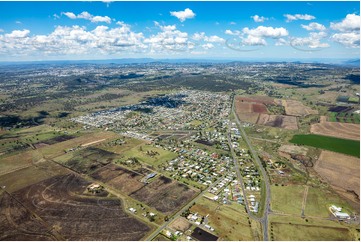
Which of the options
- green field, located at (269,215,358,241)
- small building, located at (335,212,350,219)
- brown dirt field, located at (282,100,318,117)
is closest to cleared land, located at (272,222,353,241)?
green field, located at (269,215,358,241)

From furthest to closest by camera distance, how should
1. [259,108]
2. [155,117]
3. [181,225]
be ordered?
[259,108] → [155,117] → [181,225]

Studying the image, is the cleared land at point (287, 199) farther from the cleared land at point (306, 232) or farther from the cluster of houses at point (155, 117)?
the cluster of houses at point (155, 117)

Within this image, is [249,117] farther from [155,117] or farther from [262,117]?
[155,117]

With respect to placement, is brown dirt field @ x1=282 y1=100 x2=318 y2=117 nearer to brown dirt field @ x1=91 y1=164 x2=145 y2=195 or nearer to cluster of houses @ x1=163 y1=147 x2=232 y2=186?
cluster of houses @ x1=163 y1=147 x2=232 y2=186

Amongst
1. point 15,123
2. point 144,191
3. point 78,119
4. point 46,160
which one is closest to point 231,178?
point 144,191

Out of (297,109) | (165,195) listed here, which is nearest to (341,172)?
(165,195)

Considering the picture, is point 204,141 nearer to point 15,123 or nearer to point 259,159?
point 259,159

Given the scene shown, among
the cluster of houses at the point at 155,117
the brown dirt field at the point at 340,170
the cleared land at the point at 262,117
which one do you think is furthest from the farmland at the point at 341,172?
the cluster of houses at the point at 155,117
